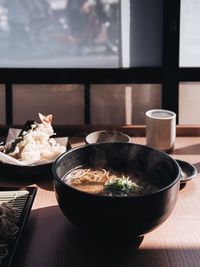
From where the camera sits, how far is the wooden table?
1121 millimetres

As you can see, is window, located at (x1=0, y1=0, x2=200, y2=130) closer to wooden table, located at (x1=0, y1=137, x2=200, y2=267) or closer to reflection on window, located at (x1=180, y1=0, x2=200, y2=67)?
reflection on window, located at (x1=180, y1=0, x2=200, y2=67)

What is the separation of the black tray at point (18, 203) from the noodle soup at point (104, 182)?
0.14m

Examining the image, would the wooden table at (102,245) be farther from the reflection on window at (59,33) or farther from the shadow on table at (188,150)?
the reflection on window at (59,33)

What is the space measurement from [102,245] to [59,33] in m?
1.37

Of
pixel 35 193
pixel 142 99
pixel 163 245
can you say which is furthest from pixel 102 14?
pixel 163 245

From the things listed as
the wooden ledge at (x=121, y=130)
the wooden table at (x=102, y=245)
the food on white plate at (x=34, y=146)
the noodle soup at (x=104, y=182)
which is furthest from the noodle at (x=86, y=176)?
the wooden ledge at (x=121, y=130)

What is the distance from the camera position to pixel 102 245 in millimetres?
1169

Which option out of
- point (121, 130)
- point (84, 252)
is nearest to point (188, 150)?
point (121, 130)

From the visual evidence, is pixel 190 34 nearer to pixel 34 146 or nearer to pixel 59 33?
pixel 59 33

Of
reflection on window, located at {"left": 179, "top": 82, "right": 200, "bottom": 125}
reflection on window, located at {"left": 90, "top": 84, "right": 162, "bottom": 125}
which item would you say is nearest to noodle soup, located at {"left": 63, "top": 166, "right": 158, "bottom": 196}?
reflection on window, located at {"left": 90, "top": 84, "right": 162, "bottom": 125}

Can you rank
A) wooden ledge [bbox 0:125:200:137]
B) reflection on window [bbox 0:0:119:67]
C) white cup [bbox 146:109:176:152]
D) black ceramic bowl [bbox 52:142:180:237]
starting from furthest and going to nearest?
1. reflection on window [bbox 0:0:119:67]
2. wooden ledge [bbox 0:125:200:137]
3. white cup [bbox 146:109:176:152]
4. black ceramic bowl [bbox 52:142:180:237]

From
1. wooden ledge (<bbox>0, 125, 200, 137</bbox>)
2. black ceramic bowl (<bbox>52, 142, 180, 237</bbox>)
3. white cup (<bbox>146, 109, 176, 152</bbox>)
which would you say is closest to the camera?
black ceramic bowl (<bbox>52, 142, 180, 237</bbox>)

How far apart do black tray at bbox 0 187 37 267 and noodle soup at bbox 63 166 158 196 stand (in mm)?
142

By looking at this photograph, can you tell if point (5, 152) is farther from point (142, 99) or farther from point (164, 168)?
point (142, 99)
